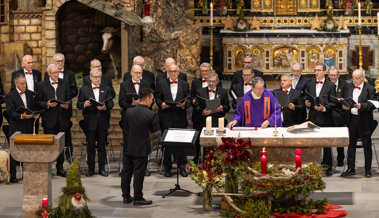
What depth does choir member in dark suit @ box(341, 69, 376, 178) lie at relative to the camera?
9953 mm

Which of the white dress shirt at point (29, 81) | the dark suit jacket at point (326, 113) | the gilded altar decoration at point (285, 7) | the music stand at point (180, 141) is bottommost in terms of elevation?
the music stand at point (180, 141)

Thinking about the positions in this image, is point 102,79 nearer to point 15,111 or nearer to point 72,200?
point 15,111

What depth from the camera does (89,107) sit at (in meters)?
10.4

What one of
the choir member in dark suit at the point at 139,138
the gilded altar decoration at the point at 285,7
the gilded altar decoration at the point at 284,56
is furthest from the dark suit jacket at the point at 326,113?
the gilded altar decoration at the point at 285,7

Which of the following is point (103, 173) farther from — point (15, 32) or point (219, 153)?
point (15, 32)

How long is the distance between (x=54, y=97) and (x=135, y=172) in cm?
246

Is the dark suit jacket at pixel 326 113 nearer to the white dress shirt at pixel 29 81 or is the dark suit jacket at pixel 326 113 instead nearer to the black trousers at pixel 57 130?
the black trousers at pixel 57 130

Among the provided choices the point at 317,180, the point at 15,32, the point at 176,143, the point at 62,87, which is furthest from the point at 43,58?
the point at 317,180

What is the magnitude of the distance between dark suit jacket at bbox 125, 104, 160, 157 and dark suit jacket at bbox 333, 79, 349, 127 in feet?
11.1

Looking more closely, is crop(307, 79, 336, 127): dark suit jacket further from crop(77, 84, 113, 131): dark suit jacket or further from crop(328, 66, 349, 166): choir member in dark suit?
crop(77, 84, 113, 131): dark suit jacket

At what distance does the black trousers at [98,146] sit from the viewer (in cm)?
1041

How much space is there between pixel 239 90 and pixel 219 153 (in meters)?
2.73

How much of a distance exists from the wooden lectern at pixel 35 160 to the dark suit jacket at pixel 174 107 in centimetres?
287

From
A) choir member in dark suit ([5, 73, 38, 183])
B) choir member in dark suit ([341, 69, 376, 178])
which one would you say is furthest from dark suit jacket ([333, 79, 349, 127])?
choir member in dark suit ([5, 73, 38, 183])
